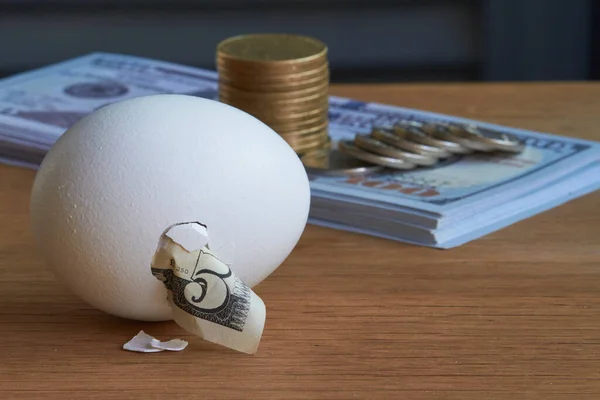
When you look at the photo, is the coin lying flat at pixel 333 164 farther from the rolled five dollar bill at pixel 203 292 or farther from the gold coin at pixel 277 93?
the rolled five dollar bill at pixel 203 292

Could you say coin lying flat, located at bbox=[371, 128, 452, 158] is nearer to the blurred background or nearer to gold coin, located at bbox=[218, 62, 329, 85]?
gold coin, located at bbox=[218, 62, 329, 85]

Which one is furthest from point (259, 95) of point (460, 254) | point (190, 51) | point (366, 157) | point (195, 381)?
point (190, 51)

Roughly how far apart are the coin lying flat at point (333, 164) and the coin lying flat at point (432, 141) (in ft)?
0.14

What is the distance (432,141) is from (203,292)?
0.33 metres

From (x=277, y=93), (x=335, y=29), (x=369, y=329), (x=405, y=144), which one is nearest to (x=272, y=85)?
(x=277, y=93)

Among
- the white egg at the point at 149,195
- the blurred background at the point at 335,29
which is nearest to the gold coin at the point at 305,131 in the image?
the white egg at the point at 149,195

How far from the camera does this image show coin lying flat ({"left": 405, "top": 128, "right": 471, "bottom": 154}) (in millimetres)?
748

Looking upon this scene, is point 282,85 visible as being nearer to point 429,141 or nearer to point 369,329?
point 429,141

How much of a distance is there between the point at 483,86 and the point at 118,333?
0.65 m

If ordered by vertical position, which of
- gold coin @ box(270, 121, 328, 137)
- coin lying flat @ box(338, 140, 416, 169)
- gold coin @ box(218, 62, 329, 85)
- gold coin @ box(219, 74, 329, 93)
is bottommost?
coin lying flat @ box(338, 140, 416, 169)

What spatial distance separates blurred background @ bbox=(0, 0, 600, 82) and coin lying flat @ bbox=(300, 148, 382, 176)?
859 millimetres

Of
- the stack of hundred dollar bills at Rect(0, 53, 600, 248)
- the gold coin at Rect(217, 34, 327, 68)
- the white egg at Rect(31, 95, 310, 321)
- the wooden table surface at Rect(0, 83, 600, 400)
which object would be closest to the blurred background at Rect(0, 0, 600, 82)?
the stack of hundred dollar bills at Rect(0, 53, 600, 248)

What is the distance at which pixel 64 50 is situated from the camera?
1.62m

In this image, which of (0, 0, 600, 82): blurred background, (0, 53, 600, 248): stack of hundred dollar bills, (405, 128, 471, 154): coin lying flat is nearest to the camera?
(0, 53, 600, 248): stack of hundred dollar bills
